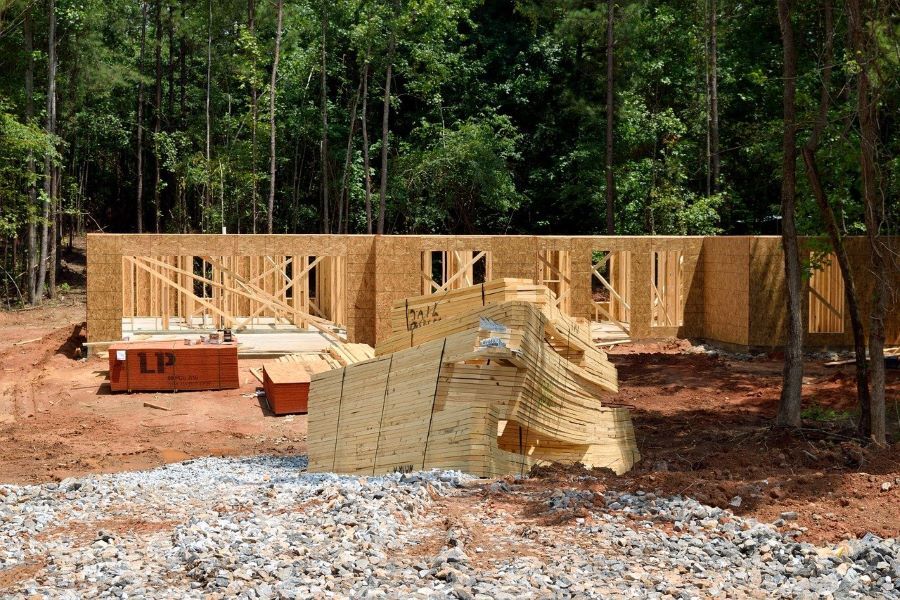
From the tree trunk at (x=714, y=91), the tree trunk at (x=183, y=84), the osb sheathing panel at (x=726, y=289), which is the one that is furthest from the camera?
the tree trunk at (x=183, y=84)

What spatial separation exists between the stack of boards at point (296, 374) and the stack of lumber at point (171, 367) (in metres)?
0.76

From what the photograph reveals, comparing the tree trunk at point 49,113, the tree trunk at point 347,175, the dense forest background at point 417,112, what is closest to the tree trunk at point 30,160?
the dense forest background at point 417,112

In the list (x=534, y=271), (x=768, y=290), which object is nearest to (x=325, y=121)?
(x=534, y=271)

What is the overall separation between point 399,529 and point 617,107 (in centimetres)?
2691

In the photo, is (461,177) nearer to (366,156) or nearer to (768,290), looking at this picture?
(366,156)

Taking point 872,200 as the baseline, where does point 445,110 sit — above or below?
above

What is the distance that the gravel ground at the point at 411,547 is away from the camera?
6383 mm

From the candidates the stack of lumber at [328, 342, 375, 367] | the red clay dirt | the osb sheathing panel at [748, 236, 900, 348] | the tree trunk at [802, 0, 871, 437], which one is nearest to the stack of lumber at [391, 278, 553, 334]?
the stack of lumber at [328, 342, 375, 367]

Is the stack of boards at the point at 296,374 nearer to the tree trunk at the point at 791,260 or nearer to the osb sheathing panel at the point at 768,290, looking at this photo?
the tree trunk at the point at 791,260

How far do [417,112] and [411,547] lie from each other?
3035cm

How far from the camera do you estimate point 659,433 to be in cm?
1305

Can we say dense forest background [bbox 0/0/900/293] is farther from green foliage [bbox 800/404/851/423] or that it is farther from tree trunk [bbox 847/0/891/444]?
tree trunk [bbox 847/0/891/444]

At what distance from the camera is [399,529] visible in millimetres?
7633

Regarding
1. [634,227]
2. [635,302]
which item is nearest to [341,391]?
[635,302]
